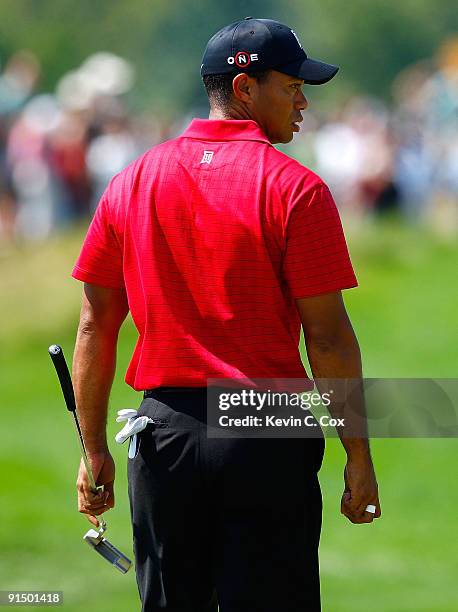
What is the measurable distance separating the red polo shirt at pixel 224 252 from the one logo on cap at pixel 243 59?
6.3 inches

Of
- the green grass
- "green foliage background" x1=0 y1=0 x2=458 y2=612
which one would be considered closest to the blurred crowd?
"green foliage background" x1=0 y1=0 x2=458 y2=612

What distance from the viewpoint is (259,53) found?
11.3 feet

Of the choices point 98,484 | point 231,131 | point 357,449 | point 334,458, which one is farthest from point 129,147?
point 357,449

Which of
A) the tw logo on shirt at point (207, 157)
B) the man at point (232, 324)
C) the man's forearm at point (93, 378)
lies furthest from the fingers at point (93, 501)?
the tw logo on shirt at point (207, 157)

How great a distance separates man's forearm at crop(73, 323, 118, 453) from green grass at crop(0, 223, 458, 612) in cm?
210

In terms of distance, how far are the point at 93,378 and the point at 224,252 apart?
0.65 m

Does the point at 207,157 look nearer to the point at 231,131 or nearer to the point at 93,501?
the point at 231,131

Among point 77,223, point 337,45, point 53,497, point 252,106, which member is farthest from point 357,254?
point 337,45

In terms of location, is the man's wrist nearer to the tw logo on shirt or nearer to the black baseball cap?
the tw logo on shirt

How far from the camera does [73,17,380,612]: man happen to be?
10.9 feet

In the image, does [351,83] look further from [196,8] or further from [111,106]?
[111,106]

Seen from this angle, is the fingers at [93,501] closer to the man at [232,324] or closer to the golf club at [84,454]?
the golf club at [84,454]

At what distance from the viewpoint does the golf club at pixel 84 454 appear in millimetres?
3553

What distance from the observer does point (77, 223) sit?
1744 centimetres
